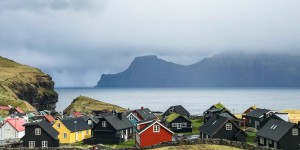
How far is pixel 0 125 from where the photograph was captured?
322ft

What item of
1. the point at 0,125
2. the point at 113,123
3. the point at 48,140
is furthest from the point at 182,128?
the point at 0,125

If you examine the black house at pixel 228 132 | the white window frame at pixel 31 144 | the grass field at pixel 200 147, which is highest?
the black house at pixel 228 132

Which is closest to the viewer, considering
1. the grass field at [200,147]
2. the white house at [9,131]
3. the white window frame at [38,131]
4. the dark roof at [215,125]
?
the grass field at [200,147]

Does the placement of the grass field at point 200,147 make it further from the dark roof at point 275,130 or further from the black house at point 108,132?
the black house at point 108,132

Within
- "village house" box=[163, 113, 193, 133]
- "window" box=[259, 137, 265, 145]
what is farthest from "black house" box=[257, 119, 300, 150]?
"village house" box=[163, 113, 193, 133]

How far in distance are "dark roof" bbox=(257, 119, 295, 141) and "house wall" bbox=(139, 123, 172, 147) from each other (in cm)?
1798

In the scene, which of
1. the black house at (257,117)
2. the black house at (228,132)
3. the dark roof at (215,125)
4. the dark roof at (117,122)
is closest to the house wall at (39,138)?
the dark roof at (117,122)

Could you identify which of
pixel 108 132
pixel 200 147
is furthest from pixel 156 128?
pixel 200 147

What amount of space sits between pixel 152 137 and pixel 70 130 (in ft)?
70.7

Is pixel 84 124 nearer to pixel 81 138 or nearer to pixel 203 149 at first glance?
pixel 81 138

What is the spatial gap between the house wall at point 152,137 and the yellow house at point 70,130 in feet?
65.9

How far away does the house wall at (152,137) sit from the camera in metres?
73.8

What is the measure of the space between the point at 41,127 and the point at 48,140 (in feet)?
9.43

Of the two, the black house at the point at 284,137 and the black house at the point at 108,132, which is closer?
the black house at the point at 284,137
